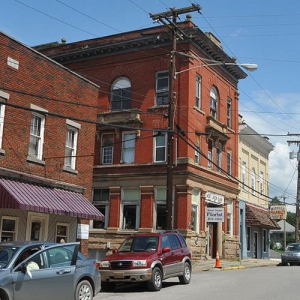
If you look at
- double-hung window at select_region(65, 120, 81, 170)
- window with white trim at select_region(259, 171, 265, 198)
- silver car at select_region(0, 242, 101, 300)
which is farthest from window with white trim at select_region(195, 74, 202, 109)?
silver car at select_region(0, 242, 101, 300)

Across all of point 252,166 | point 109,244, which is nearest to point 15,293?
point 109,244

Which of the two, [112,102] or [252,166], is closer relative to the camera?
[112,102]

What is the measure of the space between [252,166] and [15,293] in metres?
34.3

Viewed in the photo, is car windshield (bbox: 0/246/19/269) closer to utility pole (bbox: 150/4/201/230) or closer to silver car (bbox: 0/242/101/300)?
silver car (bbox: 0/242/101/300)

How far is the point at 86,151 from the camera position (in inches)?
876

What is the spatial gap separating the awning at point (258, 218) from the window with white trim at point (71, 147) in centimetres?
2089

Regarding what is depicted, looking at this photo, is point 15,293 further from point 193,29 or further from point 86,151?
point 193,29

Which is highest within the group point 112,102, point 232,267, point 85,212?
point 112,102

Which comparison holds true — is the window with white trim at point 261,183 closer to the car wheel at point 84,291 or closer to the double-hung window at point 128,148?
the double-hung window at point 128,148

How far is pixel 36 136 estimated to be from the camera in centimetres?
1936

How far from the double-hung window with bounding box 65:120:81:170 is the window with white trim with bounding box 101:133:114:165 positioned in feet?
35.6

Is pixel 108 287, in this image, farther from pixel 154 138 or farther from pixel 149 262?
pixel 154 138

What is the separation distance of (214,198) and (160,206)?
421cm

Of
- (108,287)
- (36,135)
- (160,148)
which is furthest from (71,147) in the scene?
(160,148)
